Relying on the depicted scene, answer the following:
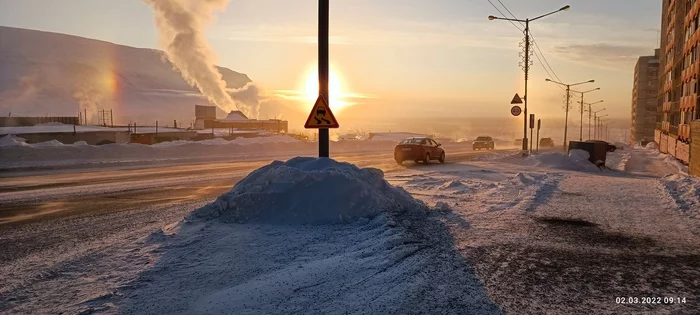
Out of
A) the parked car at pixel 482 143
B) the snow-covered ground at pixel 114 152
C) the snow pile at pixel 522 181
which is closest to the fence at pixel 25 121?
the snow-covered ground at pixel 114 152

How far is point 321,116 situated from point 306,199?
7.39 feet

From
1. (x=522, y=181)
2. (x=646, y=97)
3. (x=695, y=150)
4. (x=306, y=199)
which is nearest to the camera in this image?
(x=306, y=199)

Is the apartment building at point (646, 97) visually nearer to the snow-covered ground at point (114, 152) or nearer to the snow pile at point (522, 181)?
the snow-covered ground at point (114, 152)

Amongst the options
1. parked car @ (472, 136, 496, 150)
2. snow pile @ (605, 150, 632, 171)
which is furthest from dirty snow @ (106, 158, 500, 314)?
parked car @ (472, 136, 496, 150)

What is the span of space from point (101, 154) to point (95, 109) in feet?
558

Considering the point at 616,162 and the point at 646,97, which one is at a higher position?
the point at 646,97

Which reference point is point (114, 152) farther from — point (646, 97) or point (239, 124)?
point (646, 97)

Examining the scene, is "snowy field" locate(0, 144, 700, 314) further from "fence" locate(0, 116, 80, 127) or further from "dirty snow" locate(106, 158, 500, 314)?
"fence" locate(0, 116, 80, 127)

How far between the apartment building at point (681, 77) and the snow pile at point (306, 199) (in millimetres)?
34456

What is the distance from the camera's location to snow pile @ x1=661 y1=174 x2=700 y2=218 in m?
9.25

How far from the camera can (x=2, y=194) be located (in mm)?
12352

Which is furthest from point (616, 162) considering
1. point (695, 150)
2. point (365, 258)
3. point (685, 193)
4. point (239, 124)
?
point (239, 124)

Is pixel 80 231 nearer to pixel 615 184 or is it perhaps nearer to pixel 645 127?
pixel 615 184

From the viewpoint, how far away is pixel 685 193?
35.9 ft
